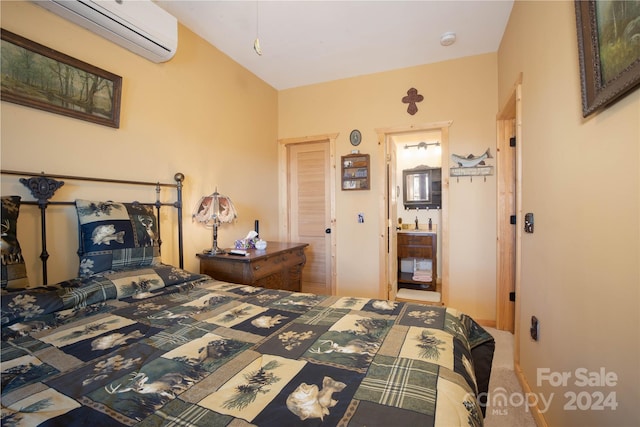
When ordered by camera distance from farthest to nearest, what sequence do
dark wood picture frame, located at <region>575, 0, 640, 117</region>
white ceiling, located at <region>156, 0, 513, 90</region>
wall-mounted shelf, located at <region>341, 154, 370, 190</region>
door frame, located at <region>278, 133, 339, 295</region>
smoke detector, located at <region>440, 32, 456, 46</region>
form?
door frame, located at <region>278, 133, 339, 295</region>
wall-mounted shelf, located at <region>341, 154, 370, 190</region>
smoke detector, located at <region>440, 32, 456, 46</region>
white ceiling, located at <region>156, 0, 513, 90</region>
dark wood picture frame, located at <region>575, 0, 640, 117</region>

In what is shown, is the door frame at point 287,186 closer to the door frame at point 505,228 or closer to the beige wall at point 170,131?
the beige wall at point 170,131

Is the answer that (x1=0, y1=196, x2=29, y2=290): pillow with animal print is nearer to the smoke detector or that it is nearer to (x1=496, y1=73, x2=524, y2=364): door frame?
the smoke detector

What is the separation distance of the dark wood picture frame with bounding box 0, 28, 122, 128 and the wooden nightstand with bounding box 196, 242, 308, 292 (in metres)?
1.24

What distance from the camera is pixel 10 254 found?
1.25 meters

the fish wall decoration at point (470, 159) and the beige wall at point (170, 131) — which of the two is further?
the fish wall decoration at point (470, 159)

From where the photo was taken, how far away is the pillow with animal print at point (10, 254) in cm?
122

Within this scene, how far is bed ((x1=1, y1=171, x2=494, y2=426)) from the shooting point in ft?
2.24

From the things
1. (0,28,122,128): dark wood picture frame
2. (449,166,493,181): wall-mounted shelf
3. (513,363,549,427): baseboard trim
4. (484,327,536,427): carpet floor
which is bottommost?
(484,327,536,427): carpet floor

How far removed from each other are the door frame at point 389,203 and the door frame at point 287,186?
594 mm

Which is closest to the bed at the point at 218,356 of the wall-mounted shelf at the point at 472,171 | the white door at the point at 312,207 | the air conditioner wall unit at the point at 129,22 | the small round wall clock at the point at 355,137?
the air conditioner wall unit at the point at 129,22

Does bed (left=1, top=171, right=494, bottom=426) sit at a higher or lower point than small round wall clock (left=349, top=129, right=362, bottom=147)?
lower

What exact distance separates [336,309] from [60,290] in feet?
4.25

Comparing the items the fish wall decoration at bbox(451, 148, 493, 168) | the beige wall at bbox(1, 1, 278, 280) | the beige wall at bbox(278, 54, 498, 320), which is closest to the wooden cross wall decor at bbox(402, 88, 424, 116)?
the beige wall at bbox(278, 54, 498, 320)

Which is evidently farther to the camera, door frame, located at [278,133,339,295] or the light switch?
door frame, located at [278,133,339,295]
